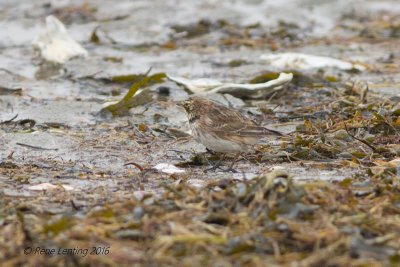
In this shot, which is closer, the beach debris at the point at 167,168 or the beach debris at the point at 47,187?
the beach debris at the point at 47,187

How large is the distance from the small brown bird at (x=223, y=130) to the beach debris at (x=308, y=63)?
13.6 ft

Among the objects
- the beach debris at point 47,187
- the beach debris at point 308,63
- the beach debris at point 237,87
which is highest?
the beach debris at point 47,187

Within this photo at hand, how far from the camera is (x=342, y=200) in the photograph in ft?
17.6

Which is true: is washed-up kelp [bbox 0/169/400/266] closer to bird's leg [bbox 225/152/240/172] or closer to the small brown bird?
bird's leg [bbox 225/152/240/172]

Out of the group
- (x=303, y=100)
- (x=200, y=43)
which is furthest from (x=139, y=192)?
(x=200, y=43)

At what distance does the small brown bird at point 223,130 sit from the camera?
7.41 meters

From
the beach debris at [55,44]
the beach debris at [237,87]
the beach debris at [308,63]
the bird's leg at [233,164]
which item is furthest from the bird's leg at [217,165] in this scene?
the beach debris at [55,44]

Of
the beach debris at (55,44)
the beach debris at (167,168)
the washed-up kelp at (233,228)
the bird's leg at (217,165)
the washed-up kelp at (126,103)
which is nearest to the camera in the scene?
the washed-up kelp at (233,228)

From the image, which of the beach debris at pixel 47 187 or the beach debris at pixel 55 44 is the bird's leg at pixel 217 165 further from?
the beach debris at pixel 55 44

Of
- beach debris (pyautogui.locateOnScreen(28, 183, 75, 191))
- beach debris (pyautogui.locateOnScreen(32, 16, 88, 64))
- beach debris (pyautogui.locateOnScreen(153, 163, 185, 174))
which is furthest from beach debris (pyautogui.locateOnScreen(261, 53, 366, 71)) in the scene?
beach debris (pyautogui.locateOnScreen(28, 183, 75, 191))

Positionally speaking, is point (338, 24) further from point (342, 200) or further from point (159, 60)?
point (342, 200)

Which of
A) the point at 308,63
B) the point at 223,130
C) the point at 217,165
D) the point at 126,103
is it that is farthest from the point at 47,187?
the point at 308,63

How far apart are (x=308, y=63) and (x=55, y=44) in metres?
3.75

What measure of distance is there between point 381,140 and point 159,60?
563cm
